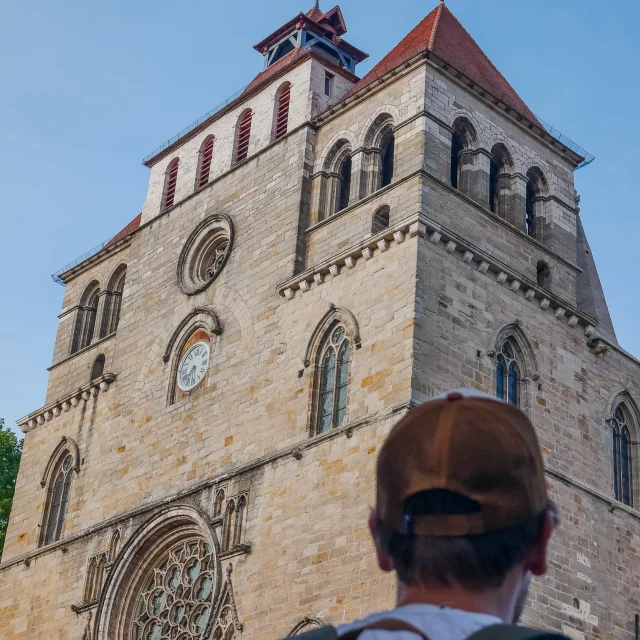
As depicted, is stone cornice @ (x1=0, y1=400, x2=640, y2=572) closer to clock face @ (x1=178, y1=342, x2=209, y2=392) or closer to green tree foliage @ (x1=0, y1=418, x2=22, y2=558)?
clock face @ (x1=178, y1=342, x2=209, y2=392)

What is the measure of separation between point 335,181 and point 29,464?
898 centimetres

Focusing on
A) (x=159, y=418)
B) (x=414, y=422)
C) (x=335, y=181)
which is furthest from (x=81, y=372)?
(x=414, y=422)

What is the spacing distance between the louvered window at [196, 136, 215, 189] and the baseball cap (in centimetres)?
2179

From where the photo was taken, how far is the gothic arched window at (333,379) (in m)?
18.3

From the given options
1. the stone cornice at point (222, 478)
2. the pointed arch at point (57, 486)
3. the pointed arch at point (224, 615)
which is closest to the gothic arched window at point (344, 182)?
the stone cornice at point (222, 478)

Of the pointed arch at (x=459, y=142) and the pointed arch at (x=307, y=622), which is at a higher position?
the pointed arch at (x=459, y=142)

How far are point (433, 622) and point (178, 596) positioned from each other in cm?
1824

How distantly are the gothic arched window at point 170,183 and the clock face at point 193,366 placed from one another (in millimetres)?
4252

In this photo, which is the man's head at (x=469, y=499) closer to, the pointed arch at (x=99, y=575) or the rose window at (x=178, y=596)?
the rose window at (x=178, y=596)

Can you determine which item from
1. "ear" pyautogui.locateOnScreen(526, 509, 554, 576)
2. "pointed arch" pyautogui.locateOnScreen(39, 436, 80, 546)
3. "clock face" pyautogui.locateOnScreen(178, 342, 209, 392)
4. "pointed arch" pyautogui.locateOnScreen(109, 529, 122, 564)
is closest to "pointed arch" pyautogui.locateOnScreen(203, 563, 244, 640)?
"pointed arch" pyautogui.locateOnScreen(109, 529, 122, 564)

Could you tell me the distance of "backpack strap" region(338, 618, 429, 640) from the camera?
241 centimetres

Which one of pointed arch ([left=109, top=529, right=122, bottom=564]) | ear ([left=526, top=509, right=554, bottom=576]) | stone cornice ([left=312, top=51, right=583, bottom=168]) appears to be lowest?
ear ([left=526, top=509, right=554, bottom=576])

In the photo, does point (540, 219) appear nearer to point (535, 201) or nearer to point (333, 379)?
point (535, 201)

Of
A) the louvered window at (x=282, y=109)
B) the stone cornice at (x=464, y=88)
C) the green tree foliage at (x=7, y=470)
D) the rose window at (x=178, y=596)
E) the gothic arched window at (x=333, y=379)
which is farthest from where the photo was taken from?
the green tree foliage at (x=7, y=470)
